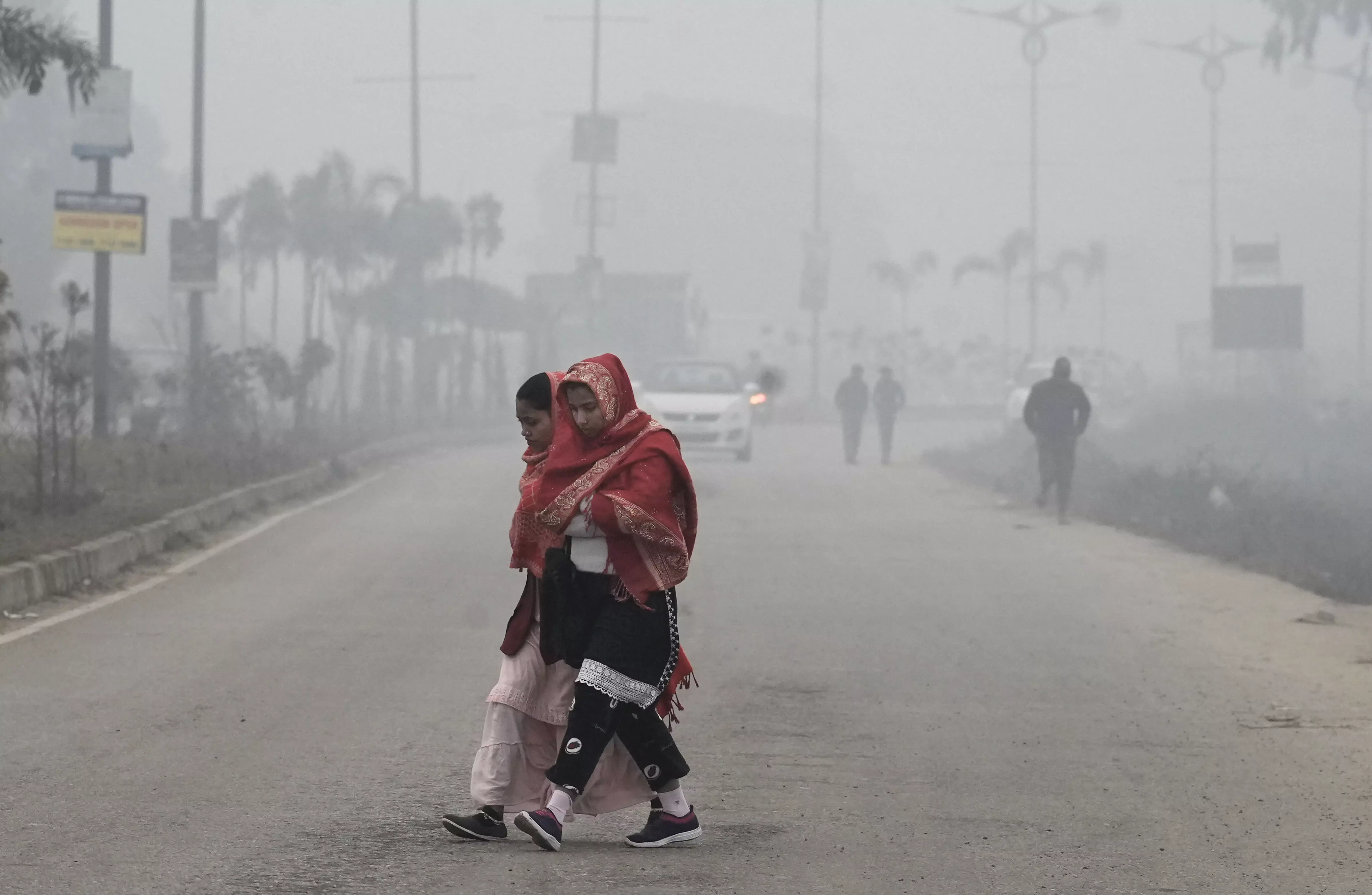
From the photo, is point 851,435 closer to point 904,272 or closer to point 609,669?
point 609,669

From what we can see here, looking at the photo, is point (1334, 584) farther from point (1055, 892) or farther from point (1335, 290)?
point (1335, 290)

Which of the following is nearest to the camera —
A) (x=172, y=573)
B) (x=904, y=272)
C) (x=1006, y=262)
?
(x=172, y=573)

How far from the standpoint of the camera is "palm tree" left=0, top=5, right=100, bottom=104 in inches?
598

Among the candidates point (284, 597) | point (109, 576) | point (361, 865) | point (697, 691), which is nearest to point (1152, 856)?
point (361, 865)

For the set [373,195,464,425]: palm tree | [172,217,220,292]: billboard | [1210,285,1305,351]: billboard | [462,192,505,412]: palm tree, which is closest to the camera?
[172,217,220,292]: billboard

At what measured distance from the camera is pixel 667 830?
607cm

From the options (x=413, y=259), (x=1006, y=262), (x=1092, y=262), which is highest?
(x=1092, y=262)

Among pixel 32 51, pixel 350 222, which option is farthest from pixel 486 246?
pixel 32 51

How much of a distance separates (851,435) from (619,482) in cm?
2766

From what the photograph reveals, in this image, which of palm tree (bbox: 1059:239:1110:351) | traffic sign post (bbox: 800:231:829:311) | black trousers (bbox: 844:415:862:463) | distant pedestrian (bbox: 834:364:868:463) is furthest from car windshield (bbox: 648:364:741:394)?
palm tree (bbox: 1059:239:1110:351)

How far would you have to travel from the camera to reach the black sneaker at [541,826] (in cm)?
589

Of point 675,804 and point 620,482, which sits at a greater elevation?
point 620,482

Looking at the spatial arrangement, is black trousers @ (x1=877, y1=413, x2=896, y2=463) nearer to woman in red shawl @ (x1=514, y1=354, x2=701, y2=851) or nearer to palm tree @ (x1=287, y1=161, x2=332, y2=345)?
palm tree @ (x1=287, y1=161, x2=332, y2=345)

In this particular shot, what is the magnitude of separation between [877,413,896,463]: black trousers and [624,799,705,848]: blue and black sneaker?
88.5ft
